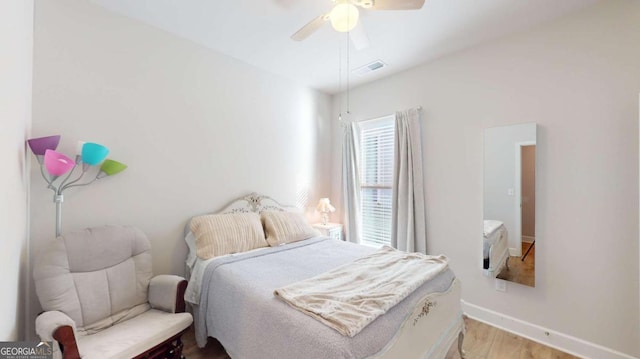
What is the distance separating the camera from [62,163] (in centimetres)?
162

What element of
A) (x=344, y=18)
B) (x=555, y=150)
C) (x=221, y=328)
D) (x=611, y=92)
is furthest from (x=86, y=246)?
(x=611, y=92)

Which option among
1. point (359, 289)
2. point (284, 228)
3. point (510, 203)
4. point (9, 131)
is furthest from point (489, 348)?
point (9, 131)

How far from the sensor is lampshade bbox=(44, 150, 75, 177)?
1567 millimetres

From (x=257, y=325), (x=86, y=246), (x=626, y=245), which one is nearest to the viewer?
(x=257, y=325)

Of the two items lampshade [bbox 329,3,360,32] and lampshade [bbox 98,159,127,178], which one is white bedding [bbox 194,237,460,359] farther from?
lampshade [bbox 329,3,360,32]

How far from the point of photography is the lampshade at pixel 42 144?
1.60 meters

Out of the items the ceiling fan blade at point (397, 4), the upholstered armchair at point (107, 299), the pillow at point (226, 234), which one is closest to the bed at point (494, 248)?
the ceiling fan blade at point (397, 4)

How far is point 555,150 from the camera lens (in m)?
2.17

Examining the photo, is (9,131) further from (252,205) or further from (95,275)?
(252,205)

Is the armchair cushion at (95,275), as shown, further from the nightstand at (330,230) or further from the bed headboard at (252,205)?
the nightstand at (330,230)

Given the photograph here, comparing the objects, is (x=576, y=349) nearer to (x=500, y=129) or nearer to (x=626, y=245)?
(x=626, y=245)

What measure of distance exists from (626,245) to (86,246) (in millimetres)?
3877

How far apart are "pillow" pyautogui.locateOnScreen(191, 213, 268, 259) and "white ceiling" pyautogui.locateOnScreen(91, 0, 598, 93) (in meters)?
1.79

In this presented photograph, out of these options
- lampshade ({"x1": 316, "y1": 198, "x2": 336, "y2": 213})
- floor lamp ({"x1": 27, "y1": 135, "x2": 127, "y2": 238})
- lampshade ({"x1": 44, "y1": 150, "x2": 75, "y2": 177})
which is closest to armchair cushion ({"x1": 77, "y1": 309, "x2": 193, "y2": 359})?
floor lamp ({"x1": 27, "y1": 135, "x2": 127, "y2": 238})
